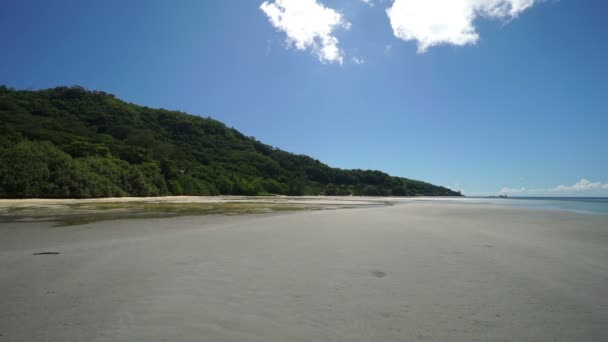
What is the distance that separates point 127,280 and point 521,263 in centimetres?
676

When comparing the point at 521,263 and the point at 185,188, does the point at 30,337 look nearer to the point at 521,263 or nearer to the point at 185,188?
the point at 521,263

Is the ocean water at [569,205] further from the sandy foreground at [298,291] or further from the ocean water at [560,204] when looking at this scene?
the sandy foreground at [298,291]

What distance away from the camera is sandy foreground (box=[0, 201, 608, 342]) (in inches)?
107

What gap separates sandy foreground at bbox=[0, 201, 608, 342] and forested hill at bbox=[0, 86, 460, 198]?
99.5ft

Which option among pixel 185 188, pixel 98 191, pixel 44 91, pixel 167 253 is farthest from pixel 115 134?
pixel 167 253

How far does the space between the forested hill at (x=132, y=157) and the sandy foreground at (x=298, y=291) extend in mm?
30333

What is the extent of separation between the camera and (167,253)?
5.79 meters

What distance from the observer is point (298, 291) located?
12.4 feet

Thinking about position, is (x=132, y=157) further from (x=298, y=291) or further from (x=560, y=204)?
(x=560, y=204)

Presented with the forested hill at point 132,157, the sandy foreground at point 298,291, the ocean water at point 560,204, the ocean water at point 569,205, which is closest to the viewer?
the sandy foreground at point 298,291

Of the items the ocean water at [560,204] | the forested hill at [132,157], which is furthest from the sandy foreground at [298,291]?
the forested hill at [132,157]

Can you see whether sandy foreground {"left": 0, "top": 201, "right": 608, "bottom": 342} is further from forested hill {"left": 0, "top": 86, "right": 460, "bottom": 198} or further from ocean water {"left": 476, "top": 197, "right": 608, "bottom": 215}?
forested hill {"left": 0, "top": 86, "right": 460, "bottom": 198}

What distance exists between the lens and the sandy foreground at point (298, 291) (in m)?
2.72

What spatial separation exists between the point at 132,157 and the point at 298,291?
61.5 metres
